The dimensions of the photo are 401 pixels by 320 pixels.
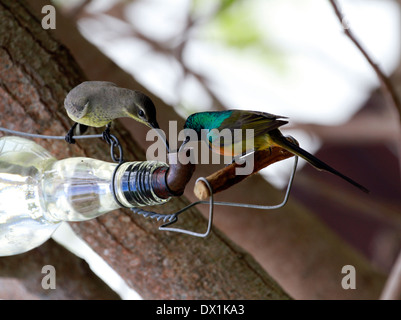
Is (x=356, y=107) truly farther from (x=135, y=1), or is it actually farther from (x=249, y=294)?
(x=249, y=294)

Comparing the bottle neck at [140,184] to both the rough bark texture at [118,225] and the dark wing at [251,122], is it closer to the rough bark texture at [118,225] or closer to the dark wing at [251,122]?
the dark wing at [251,122]

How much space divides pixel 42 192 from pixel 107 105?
0.17 metres

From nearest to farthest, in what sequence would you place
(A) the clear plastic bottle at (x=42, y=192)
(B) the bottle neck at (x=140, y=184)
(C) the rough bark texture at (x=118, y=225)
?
(B) the bottle neck at (x=140, y=184), (A) the clear plastic bottle at (x=42, y=192), (C) the rough bark texture at (x=118, y=225)

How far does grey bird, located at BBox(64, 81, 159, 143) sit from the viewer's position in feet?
2.00

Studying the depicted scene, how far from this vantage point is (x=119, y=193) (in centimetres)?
63

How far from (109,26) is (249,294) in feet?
3.21

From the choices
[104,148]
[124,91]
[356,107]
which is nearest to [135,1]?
[356,107]

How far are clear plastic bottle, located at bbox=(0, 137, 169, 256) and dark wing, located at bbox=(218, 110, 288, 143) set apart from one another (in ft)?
0.41

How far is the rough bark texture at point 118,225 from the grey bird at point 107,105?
24 cm

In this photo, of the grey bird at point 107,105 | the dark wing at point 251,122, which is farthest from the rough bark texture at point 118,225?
the dark wing at point 251,122

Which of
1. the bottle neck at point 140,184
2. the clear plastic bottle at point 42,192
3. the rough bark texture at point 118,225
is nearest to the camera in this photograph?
the bottle neck at point 140,184

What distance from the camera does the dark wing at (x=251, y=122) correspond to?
602 millimetres

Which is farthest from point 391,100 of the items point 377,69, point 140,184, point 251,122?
point 140,184

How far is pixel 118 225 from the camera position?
898 millimetres
